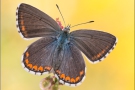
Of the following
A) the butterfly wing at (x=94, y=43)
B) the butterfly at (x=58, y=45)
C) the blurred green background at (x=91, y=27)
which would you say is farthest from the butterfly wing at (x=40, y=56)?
the blurred green background at (x=91, y=27)

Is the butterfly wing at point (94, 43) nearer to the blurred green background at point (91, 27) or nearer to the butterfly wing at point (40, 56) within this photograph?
the butterfly wing at point (40, 56)

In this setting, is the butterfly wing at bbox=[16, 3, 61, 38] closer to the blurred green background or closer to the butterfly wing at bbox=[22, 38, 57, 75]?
the butterfly wing at bbox=[22, 38, 57, 75]

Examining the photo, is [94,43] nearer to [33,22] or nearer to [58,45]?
[58,45]

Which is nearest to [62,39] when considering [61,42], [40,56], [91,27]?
[61,42]
